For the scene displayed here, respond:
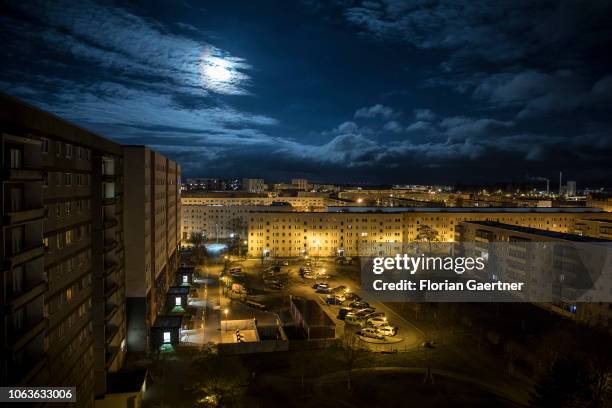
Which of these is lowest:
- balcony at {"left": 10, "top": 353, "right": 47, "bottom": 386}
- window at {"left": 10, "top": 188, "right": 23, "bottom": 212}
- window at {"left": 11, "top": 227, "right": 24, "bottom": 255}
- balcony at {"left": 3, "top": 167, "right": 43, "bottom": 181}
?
balcony at {"left": 10, "top": 353, "right": 47, "bottom": 386}

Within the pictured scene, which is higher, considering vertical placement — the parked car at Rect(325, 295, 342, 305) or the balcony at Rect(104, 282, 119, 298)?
the balcony at Rect(104, 282, 119, 298)

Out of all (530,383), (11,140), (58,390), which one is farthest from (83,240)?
(530,383)

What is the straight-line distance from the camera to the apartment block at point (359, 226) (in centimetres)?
2916

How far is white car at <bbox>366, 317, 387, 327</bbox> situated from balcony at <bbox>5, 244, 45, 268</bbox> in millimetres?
11265

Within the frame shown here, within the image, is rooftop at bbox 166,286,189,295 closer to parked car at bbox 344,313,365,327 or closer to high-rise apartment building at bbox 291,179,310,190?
parked car at bbox 344,313,365,327

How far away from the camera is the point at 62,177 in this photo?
25.2ft

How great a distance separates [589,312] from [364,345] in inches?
335

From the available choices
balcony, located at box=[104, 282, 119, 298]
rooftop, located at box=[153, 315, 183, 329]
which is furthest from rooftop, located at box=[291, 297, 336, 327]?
balcony, located at box=[104, 282, 119, 298]

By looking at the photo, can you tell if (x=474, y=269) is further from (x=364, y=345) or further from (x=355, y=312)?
(x=364, y=345)

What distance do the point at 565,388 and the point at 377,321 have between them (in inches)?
279

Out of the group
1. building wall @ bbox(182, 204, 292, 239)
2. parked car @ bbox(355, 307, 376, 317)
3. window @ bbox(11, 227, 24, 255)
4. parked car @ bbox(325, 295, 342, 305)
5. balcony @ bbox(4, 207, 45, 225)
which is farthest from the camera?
building wall @ bbox(182, 204, 292, 239)

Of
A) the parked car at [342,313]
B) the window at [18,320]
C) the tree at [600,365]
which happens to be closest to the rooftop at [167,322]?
the parked car at [342,313]

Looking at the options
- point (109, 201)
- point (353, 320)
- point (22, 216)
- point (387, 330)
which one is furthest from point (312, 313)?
point (22, 216)

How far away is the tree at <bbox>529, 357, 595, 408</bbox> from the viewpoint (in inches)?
329
